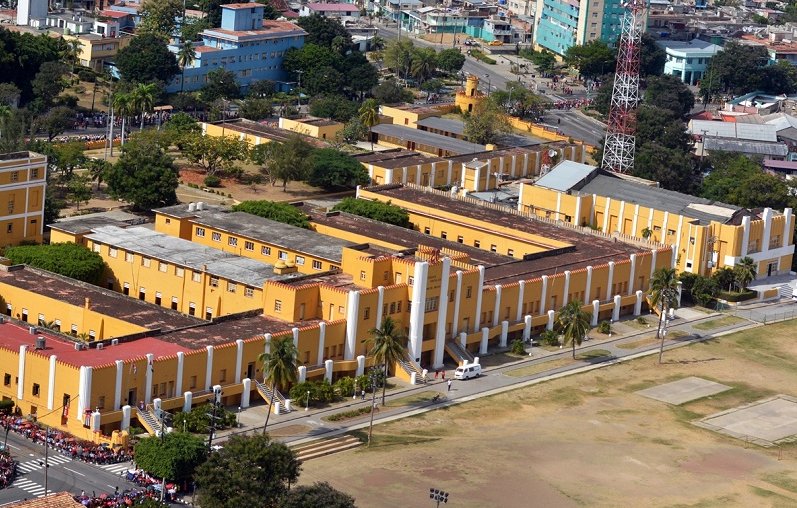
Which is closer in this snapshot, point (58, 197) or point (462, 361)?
point (462, 361)

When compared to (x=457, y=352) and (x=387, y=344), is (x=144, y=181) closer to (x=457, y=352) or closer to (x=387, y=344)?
(x=457, y=352)

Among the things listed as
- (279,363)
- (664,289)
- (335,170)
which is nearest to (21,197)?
(279,363)

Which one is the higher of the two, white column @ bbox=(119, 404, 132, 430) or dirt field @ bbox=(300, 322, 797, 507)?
white column @ bbox=(119, 404, 132, 430)

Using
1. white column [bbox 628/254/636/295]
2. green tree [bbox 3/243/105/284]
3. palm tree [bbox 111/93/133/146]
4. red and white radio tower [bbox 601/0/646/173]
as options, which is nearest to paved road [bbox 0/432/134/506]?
green tree [bbox 3/243/105/284]

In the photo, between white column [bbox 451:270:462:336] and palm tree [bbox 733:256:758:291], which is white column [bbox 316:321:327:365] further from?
palm tree [bbox 733:256:758:291]

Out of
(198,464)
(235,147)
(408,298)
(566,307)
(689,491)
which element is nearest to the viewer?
(198,464)

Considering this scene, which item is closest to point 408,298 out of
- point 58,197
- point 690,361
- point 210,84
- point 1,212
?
point 690,361

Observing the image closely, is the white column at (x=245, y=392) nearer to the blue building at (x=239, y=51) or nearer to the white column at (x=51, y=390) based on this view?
the white column at (x=51, y=390)

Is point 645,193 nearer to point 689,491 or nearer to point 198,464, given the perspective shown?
point 689,491
